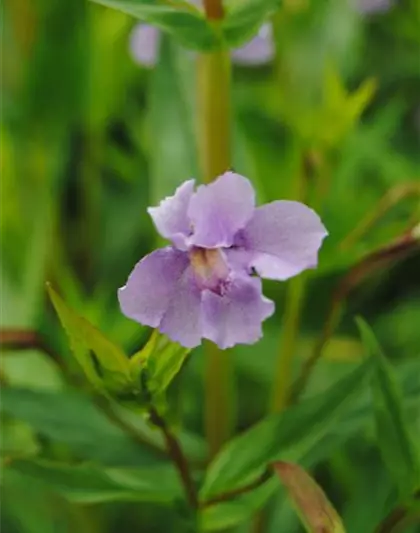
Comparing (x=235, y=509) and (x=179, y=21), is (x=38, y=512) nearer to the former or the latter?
(x=235, y=509)

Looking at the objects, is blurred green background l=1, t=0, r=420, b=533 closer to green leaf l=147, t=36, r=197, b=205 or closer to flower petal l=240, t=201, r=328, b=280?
green leaf l=147, t=36, r=197, b=205

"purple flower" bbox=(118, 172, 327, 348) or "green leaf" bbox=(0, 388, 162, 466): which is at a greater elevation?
"purple flower" bbox=(118, 172, 327, 348)

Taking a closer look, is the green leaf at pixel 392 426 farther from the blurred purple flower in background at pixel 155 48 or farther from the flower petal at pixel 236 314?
the blurred purple flower in background at pixel 155 48

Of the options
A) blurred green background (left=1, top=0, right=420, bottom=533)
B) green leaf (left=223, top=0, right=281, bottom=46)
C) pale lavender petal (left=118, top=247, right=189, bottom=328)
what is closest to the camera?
pale lavender petal (left=118, top=247, right=189, bottom=328)

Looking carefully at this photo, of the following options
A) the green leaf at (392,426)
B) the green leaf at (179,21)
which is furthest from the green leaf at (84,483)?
the green leaf at (179,21)

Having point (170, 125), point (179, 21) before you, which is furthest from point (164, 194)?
point (179, 21)

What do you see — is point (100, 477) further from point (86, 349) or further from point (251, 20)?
point (251, 20)

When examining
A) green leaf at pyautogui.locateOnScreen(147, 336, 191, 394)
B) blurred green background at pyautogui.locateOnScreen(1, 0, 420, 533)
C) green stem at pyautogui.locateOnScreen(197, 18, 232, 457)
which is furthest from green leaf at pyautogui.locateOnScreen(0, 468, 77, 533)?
green leaf at pyautogui.locateOnScreen(147, 336, 191, 394)
